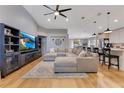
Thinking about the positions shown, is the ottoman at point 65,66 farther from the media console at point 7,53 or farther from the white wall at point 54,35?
the white wall at point 54,35

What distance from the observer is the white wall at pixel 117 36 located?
10.6 m

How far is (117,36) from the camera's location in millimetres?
11336

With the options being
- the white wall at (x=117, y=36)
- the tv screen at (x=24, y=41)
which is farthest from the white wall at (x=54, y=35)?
the tv screen at (x=24, y=41)

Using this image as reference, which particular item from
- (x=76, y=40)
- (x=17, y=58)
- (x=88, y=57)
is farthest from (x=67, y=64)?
(x=76, y=40)

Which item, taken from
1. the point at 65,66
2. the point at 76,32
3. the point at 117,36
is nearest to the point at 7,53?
the point at 65,66

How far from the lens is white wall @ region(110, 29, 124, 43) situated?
10.6m

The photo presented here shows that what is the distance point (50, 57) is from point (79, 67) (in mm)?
3723

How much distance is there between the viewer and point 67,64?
17.1ft

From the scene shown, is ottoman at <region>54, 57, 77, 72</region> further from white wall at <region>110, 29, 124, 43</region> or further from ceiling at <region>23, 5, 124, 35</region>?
white wall at <region>110, 29, 124, 43</region>

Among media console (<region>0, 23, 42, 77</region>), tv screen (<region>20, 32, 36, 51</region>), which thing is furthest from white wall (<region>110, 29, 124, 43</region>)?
media console (<region>0, 23, 42, 77</region>)

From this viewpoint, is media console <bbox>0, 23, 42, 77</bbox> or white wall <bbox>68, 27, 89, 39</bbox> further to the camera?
white wall <bbox>68, 27, 89, 39</bbox>

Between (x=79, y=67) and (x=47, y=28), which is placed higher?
(x=47, y=28)
